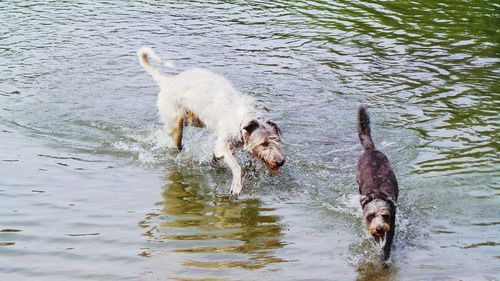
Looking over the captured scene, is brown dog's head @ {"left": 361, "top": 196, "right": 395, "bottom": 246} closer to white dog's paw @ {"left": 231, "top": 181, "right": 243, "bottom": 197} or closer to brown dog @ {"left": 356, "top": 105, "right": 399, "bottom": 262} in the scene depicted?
brown dog @ {"left": 356, "top": 105, "right": 399, "bottom": 262}

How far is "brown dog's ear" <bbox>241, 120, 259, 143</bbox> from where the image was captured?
7.87 metres

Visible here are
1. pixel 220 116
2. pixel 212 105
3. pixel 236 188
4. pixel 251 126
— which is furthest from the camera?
pixel 212 105

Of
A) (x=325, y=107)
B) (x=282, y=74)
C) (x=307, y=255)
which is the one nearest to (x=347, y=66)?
(x=282, y=74)

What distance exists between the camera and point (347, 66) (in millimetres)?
13008

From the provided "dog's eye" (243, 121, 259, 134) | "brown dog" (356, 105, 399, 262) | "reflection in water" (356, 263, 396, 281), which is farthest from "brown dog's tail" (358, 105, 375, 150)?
"reflection in water" (356, 263, 396, 281)

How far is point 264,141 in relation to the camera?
25.6 feet

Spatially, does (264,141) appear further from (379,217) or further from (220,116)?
(379,217)

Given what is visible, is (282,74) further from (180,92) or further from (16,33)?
(16,33)

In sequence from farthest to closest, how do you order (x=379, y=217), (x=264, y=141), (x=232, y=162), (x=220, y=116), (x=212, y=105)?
(x=212, y=105) < (x=220, y=116) < (x=232, y=162) < (x=264, y=141) < (x=379, y=217)

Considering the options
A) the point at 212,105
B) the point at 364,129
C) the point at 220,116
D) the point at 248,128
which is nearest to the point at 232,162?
the point at 248,128

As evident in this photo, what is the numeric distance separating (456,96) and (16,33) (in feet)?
31.7

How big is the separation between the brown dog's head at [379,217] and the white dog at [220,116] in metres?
1.67

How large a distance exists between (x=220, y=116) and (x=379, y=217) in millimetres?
3130

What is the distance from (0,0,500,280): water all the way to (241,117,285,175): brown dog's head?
52cm
